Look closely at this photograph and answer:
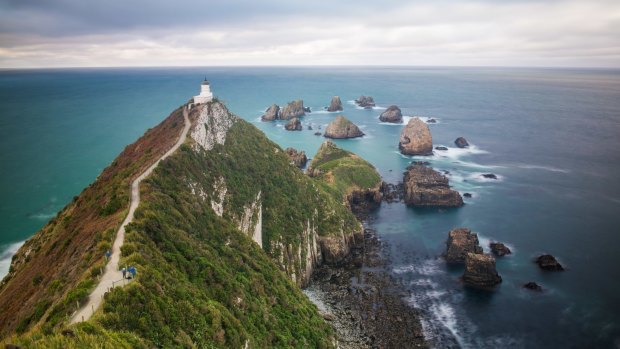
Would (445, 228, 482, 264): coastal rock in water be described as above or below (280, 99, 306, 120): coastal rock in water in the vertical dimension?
below

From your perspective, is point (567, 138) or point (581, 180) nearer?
point (581, 180)

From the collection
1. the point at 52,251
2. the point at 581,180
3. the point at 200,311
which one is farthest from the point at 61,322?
the point at 581,180

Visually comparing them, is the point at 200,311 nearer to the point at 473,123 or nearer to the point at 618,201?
the point at 618,201

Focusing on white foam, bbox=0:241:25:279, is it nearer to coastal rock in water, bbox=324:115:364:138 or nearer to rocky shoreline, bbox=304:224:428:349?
rocky shoreline, bbox=304:224:428:349

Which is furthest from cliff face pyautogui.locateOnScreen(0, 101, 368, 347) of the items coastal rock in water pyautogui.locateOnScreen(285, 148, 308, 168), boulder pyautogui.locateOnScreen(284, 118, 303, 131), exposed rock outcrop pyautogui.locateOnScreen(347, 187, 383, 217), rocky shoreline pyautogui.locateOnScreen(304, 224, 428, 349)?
boulder pyautogui.locateOnScreen(284, 118, 303, 131)

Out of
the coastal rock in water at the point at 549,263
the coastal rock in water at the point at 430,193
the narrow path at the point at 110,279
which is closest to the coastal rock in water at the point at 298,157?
the coastal rock in water at the point at 430,193

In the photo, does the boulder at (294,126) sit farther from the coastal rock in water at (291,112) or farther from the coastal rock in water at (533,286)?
the coastal rock in water at (533,286)
